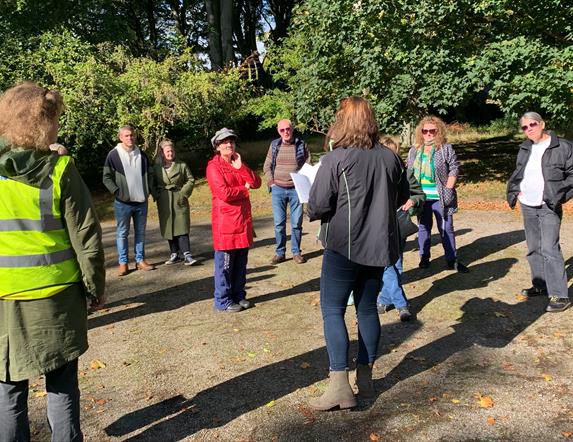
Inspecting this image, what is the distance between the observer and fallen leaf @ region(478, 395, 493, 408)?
3512mm

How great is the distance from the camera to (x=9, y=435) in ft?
→ 8.61

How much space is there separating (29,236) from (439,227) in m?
5.15

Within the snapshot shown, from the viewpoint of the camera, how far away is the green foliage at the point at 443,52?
448 inches

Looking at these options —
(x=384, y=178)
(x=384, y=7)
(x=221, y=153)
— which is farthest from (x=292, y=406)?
(x=384, y=7)

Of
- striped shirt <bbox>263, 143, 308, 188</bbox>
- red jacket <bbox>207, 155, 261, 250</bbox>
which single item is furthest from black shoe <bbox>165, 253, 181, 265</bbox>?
red jacket <bbox>207, 155, 261, 250</bbox>

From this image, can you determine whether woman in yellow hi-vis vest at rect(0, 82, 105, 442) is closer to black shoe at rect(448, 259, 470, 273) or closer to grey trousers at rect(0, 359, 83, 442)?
grey trousers at rect(0, 359, 83, 442)

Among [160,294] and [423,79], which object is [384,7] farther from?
[160,294]

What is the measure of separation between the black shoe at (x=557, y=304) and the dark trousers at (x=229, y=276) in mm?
3056

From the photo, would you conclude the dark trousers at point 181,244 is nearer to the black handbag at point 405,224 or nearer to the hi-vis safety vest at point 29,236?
the black handbag at point 405,224

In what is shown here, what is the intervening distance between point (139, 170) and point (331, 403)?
4.65 m

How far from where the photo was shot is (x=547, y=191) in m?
5.14

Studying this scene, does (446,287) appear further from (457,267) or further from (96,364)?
(96,364)

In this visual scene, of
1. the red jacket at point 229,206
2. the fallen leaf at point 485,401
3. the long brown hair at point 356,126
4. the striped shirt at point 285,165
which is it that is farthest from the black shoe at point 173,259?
the fallen leaf at point 485,401

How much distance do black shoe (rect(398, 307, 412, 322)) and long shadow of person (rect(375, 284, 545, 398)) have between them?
43 centimetres
